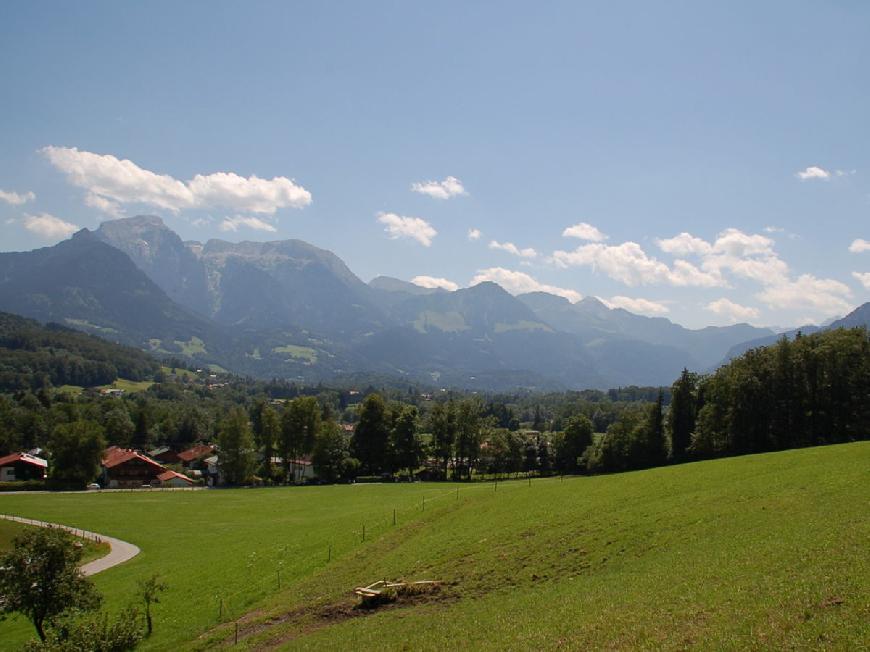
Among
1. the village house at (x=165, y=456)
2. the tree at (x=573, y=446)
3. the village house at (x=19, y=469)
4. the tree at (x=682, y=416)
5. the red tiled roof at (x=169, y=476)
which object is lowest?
the village house at (x=165, y=456)

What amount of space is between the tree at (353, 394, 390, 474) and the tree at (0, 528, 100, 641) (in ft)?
246

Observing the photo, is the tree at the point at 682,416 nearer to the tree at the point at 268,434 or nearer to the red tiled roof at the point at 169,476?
the tree at the point at 268,434

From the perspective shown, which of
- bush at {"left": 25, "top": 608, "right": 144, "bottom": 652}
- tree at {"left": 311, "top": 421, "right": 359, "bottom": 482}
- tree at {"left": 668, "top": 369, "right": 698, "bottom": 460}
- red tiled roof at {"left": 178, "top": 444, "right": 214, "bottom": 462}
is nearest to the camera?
bush at {"left": 25, "top": 608, "right": 144, "bottom": 652}

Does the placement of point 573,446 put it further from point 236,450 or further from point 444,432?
point 236,450

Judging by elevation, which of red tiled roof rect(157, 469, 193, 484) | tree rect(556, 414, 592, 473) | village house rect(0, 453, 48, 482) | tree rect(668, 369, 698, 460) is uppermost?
tree rect(668, 369, 698, 460)

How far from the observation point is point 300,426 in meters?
101

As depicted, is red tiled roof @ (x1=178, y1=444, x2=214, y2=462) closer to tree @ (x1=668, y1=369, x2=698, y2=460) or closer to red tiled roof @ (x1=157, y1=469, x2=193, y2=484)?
red tiled roof @ (x1=157, y1=469, x2=193, y2=484)

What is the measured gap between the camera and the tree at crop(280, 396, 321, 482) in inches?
3969

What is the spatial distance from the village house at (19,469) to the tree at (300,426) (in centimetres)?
4673

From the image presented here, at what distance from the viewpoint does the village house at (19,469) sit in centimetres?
10462

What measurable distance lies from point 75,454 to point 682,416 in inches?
3867

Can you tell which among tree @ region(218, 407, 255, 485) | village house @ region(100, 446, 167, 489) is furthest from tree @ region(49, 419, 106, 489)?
tree @ region(218, 407, 255, 485)

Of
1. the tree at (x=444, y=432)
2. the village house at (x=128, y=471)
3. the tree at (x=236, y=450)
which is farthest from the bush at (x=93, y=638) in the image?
the village house at (x=128, y=471)

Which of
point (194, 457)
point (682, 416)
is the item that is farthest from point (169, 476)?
point (682, 416)
